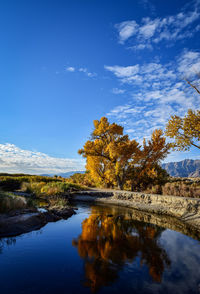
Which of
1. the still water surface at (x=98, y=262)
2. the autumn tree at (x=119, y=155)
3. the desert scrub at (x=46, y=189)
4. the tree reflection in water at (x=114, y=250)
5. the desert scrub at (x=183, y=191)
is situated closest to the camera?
the still water surface at (x=98, y=262)

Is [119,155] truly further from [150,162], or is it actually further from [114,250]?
[114,250]

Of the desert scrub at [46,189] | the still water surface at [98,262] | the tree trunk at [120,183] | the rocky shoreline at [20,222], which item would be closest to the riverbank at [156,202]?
the desert scrub at [46,189]

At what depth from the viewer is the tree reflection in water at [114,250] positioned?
3746 mm

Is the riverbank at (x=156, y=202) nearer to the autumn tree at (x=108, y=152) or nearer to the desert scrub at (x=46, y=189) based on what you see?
the desert scrub at (x=46, y=189)

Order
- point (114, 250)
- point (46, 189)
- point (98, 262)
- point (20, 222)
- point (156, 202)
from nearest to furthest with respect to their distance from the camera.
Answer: point (98, 262) → point (114, 250) → point (20, 222) → point (156, 202) → point (46, 189)

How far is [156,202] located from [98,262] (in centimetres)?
864

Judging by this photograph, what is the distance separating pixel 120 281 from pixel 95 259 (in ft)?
3.34

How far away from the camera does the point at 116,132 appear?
20828 mm

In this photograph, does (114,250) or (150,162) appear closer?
(114,250)

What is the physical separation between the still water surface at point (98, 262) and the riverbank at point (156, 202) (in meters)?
2.71


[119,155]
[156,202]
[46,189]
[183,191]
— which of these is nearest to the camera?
[156,202]

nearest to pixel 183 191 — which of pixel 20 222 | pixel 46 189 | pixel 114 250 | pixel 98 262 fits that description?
pixel 114 250

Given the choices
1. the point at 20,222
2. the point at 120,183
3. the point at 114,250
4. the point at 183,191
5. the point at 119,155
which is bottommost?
the point at 114,250

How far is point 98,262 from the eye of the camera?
13.8 feet
